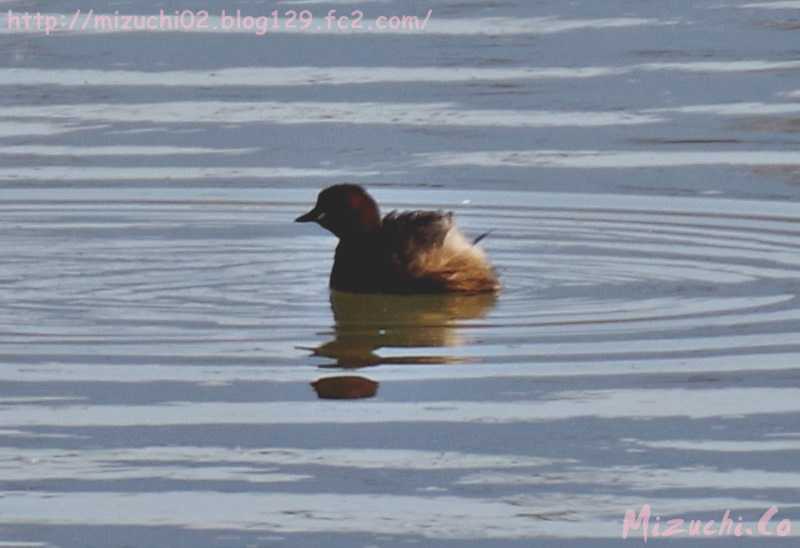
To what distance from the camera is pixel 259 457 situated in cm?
808

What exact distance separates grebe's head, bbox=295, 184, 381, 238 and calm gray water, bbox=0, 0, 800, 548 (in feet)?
0.90

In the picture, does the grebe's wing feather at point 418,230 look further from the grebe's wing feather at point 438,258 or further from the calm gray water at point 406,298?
the calm gray water at point 406,298

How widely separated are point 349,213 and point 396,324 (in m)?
1.31

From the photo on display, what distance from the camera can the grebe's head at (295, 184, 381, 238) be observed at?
11789mm

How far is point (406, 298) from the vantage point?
11.4 m

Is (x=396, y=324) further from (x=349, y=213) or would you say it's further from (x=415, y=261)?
(x=349, y=213)

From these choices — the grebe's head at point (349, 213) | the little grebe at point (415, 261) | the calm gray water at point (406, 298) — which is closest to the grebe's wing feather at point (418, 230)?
the little grebe at point (415, 261)

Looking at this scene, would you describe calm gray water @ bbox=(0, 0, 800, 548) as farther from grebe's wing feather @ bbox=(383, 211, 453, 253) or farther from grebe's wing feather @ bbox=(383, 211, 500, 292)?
grebe's wing feather @ bbox=(383, 211, 453, 253)

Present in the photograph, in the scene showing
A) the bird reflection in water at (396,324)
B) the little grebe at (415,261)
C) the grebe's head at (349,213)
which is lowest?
the bird reflection in water at (396,324)

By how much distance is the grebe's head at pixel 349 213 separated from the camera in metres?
11.8

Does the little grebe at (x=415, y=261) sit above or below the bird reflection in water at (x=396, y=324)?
above

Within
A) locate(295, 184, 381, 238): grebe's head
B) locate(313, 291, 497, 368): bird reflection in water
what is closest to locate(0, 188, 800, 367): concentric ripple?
locate(313, 291, 497, 368): bird reflection in water

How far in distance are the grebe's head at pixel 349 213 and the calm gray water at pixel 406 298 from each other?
275 millimetres

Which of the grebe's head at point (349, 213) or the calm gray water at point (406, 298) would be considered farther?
the grebe's head at point (349, 213)
